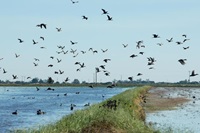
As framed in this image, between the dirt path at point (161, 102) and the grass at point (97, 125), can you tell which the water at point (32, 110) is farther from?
the dirt path at point (161, 102)

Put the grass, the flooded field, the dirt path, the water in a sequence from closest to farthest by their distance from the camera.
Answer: the grass
the flooded field
the water
the dirt path

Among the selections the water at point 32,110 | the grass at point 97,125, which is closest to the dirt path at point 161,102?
the water at point 32,110

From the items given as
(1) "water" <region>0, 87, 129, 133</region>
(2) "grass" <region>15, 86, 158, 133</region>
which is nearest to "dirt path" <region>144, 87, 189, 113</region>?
(1) "water" <region>0, 87, 129, 133</region>

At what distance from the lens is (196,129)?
113ft

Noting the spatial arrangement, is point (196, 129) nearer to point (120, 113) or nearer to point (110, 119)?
point (120, 113)

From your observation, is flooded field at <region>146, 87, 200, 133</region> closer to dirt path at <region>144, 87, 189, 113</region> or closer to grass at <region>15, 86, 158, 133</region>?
dirt path at <region>144, 87, 189, 113</region>

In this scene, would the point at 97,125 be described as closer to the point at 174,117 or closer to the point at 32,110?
the point at 174,117

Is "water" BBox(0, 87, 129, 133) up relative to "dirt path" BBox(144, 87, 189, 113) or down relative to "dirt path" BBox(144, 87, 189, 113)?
down

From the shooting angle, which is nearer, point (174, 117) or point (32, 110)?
point (174, 117)

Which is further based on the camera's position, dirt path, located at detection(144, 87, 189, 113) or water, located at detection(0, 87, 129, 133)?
dirt path, located at detection(144, 87, 189, 113)

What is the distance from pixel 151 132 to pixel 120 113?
3.35 meters

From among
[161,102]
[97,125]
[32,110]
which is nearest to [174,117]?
[97,125]

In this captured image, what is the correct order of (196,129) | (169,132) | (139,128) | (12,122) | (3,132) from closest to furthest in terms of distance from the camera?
(139,128) → (169,132) → (196,129) → (3,132) → (12,122)

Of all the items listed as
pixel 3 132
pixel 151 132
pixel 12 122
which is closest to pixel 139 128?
pixel 151 132
